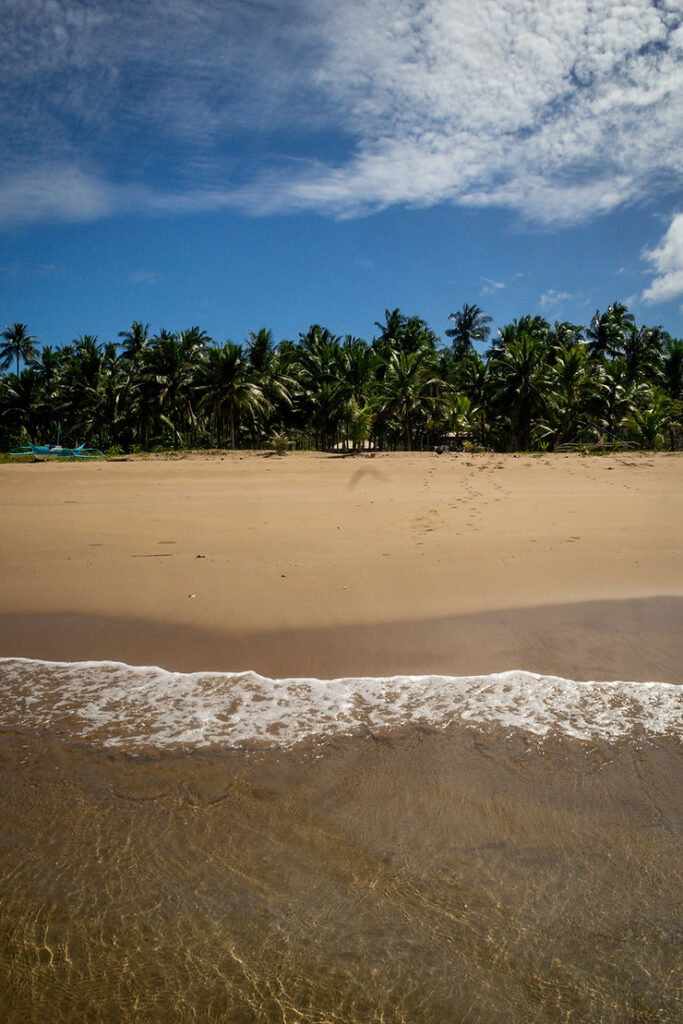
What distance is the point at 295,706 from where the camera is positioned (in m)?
3.49

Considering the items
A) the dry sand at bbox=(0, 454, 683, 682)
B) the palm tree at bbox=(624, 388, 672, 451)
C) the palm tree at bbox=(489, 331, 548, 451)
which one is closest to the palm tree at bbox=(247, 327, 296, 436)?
the palm tree at bbox=(489, 331, 548, 451)

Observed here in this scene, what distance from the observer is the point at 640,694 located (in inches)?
141

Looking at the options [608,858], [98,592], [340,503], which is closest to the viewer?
[608,858]

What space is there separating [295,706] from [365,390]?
3486cm

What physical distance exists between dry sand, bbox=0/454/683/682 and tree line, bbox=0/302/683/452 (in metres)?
16.1

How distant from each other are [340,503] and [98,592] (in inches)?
222

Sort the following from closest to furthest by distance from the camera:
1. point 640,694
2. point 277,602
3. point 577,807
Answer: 1. point 577,807
2. point 640,694
3. point 277,602

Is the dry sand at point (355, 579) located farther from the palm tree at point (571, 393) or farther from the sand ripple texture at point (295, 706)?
the palm tree at point (571, 393)

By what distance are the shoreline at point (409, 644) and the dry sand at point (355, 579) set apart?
0.02 metres

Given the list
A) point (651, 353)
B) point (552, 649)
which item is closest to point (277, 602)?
point (552, 649)

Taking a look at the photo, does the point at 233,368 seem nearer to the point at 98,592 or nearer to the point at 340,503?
the point at 340,503

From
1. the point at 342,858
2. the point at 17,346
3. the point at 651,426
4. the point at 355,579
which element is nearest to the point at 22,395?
the point at 17,346

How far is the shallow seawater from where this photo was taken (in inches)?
68.5

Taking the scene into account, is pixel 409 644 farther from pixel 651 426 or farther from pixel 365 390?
pixel 365 390
